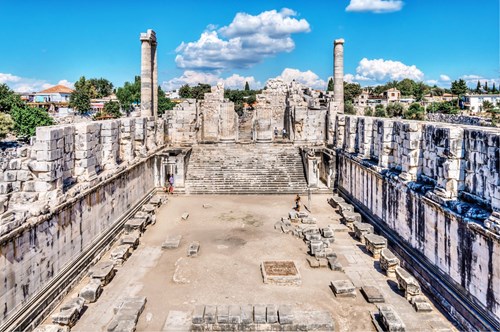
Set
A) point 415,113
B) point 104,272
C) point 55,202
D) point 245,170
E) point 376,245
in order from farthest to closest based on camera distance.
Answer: point 415,113 → point 245,170 → point 376,245 → point 104,272 → point 55,202

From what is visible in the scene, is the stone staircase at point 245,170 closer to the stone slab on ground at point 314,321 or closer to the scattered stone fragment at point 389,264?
the scattered stone fragment at point 389,264

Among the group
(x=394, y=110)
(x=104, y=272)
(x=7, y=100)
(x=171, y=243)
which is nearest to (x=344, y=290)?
(x=171, y=243)

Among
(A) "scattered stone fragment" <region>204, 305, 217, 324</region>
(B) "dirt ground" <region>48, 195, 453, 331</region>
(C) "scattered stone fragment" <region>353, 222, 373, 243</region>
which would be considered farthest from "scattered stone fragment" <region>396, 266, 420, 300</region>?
(A) "scattered stone fragment" <region>204, 305, 217, 324</region>

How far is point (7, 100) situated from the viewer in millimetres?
47125

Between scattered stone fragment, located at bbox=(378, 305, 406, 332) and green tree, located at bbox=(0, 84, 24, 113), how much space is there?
4954cm

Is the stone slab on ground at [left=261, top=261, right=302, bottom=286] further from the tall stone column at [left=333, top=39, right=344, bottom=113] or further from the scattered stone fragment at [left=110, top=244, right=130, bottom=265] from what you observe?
the tall stone column at [left=333, top=39, right=344, bottom=113]

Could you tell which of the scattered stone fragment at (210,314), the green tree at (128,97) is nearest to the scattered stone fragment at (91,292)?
the scattered stone fragment at (210,314)

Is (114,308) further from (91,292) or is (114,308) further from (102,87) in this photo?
(102,87)

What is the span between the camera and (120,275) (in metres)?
11.1

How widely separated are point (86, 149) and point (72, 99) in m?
65.4

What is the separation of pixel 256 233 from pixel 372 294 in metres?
5.72

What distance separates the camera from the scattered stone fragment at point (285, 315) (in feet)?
27.1

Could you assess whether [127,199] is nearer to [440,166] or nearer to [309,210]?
[309,210]

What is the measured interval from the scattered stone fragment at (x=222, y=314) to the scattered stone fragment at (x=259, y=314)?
1.91ft
